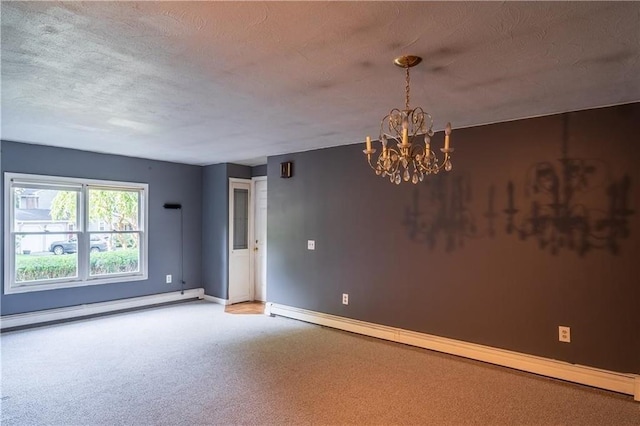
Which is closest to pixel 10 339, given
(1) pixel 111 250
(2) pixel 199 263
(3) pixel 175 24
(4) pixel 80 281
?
(4) pixel 80 281

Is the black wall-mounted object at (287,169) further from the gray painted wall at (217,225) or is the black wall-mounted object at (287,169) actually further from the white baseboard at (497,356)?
the white baseboard at (497,356)

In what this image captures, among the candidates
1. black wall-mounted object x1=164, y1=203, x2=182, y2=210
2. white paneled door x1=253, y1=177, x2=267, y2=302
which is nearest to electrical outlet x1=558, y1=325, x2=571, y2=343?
white paneled door x1=253, y1=177, x2=267, y2=302

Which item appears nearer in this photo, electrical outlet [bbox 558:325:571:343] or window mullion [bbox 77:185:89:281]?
electrical outlet [bbox 558:325:571:343]

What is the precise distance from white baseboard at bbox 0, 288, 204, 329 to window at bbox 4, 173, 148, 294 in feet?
1.05

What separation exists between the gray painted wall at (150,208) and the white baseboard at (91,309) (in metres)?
0.07

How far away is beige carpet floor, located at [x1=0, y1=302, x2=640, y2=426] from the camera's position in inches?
107

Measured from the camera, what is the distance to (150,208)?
20.2 ft

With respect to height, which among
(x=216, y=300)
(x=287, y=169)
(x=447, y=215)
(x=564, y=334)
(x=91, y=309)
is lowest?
(x=216, y=300)

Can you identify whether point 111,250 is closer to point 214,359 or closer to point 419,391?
point 214,359

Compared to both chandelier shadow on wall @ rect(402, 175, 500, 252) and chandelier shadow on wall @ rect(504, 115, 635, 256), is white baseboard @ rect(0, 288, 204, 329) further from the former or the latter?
chandelier shadow on wall @ rect(504, 115, 635, 256)

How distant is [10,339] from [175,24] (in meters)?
4.40

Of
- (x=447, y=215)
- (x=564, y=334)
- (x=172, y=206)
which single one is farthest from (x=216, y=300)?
(x=564, y=334)

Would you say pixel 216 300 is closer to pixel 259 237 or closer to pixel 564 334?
pixel 259 237

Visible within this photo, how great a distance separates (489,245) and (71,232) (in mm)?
5333
